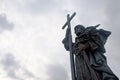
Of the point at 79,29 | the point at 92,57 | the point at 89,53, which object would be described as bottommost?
the point at 92,57

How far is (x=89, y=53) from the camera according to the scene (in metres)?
13.6

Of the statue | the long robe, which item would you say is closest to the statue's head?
the statue

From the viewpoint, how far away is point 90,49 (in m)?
13.6

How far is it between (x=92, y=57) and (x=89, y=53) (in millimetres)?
269

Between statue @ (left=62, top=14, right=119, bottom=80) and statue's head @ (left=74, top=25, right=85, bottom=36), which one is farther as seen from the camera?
statue's head @ (left=74, top=25, right=85, bottom=36)

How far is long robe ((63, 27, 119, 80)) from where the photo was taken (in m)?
12.9

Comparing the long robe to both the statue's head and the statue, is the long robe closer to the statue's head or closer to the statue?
the statue

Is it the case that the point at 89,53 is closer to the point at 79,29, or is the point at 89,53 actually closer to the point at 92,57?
the point at 92,57

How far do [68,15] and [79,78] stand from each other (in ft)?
10.4

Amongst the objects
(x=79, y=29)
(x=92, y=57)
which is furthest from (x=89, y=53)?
(x=79, y=29)

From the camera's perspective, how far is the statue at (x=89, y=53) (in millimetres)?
12922

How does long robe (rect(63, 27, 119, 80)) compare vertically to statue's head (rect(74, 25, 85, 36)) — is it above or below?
below

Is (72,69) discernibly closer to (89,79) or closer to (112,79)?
(89,79)

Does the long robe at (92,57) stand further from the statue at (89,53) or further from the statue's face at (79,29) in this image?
the statue's face at (79,29)
